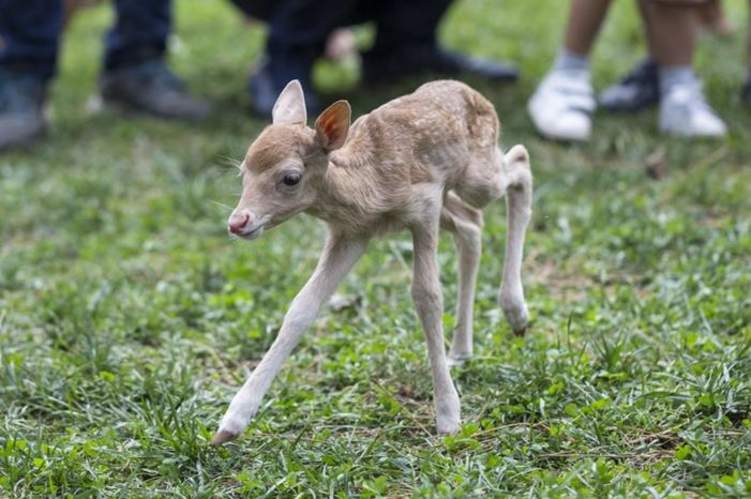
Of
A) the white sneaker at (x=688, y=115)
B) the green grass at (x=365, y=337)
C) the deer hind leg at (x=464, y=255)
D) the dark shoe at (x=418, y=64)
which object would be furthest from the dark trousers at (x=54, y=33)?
the deer hind leg at (x=464, y=255)

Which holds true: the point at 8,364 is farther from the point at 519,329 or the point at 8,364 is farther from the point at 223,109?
the point at 223,109

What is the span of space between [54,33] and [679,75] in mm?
3522

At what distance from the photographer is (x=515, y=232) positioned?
11.4 feet

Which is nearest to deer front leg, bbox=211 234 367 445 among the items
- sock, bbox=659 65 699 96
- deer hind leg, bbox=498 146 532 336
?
deer hind leg, bbox=498 146 532 336

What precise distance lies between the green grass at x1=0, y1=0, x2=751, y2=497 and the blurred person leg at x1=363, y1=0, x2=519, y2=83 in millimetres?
1175

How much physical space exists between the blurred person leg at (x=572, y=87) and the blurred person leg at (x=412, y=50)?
1147 mm

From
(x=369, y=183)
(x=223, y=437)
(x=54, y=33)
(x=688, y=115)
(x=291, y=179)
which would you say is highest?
(x=291, y=179)

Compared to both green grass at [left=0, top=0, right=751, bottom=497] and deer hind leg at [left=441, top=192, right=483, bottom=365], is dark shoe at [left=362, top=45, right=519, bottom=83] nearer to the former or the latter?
green grass at [left=0, top=0, right=751, bottom=497]

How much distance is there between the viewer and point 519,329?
358cm

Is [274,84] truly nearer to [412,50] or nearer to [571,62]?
[412,50]

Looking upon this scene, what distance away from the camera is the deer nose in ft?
8.80

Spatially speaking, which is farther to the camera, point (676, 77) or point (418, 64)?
point (418, 64)

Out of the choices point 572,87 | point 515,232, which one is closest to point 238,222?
point 515,232

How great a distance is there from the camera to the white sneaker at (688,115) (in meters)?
5.99
